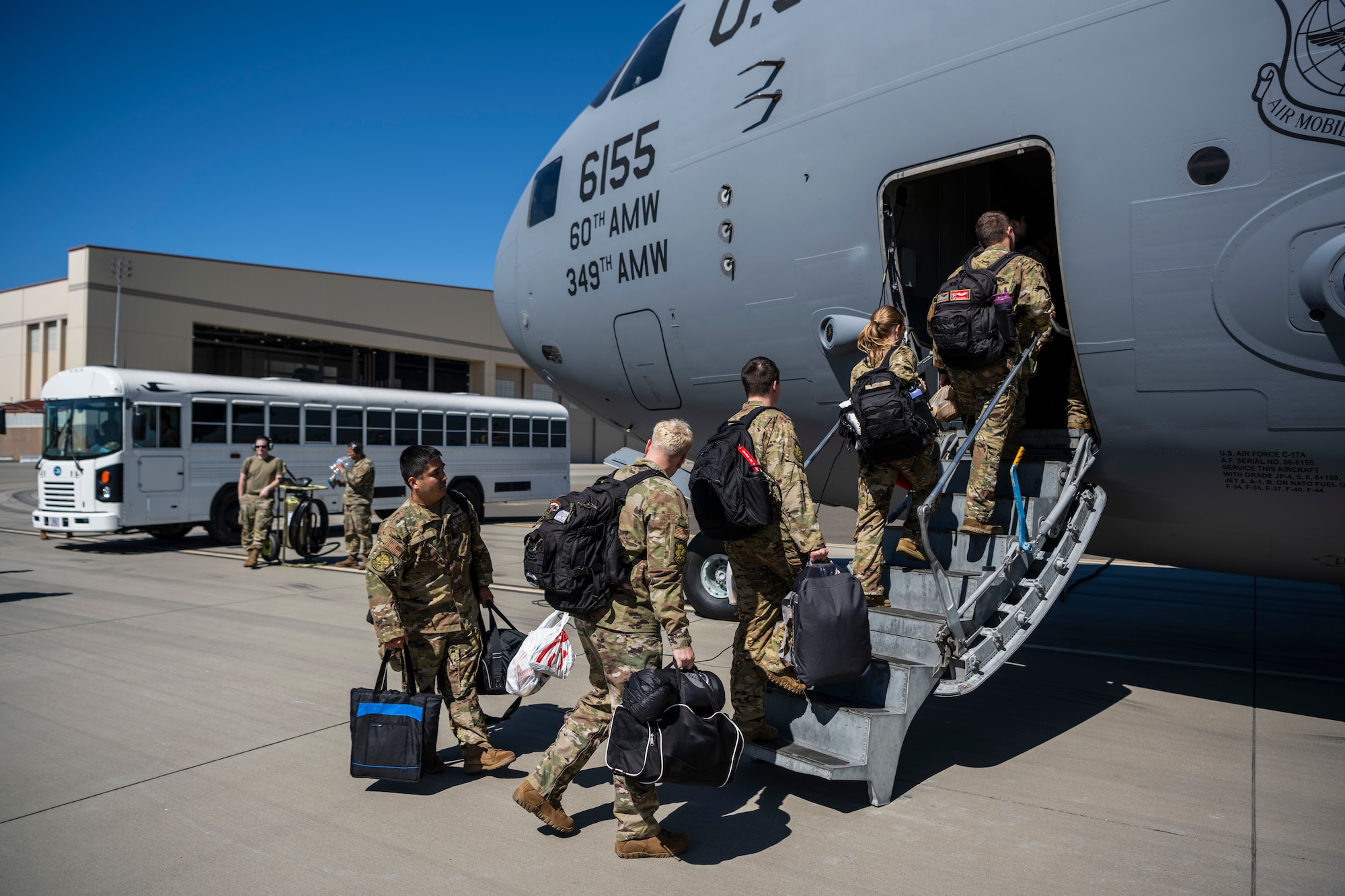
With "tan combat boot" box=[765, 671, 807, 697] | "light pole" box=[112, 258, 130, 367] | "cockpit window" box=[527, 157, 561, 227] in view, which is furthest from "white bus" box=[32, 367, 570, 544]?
"light pole" box=[112, 258, 130, 367]

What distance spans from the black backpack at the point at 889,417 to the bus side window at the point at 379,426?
1402cm

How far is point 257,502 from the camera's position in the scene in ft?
39.7

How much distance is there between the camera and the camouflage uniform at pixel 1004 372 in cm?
495

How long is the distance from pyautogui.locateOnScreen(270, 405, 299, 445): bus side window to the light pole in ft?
99.3

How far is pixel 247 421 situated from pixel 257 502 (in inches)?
131

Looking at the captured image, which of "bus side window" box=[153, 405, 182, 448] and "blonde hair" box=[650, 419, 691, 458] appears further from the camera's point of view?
"bus side window" box=[153, 405, 182, 448]

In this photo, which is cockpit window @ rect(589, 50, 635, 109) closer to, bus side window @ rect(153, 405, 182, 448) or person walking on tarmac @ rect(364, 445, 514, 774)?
person walking on tarmac @ rect(364, 445, 514, 774)

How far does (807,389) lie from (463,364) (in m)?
53.5

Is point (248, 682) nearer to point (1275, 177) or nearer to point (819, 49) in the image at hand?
point (819, 49)

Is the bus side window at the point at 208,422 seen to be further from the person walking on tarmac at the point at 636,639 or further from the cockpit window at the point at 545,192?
the person walking on tarmac at the point at 636,639

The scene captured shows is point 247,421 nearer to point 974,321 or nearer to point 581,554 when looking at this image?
point 581,554

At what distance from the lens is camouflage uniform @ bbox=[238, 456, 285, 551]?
1209 centimetres

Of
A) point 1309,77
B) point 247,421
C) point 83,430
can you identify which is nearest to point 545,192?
point 1309,77

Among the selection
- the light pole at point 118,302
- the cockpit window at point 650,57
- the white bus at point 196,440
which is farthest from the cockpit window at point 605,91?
the light pole at point 118,302
